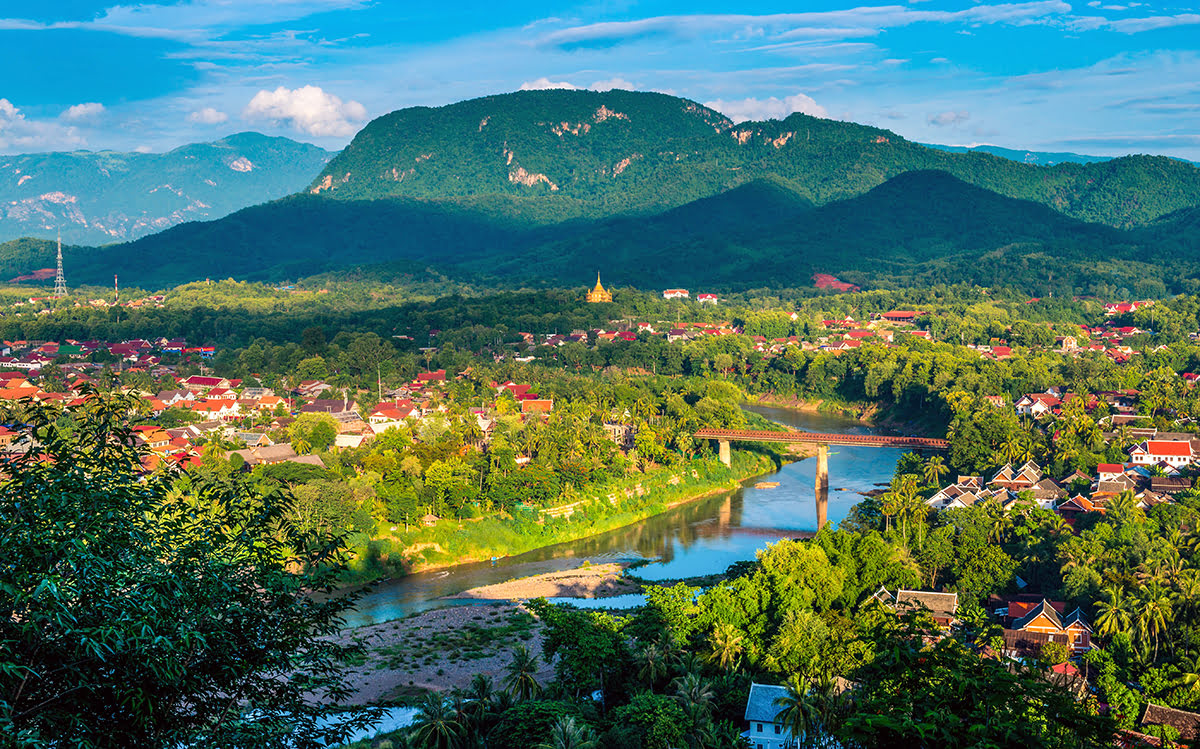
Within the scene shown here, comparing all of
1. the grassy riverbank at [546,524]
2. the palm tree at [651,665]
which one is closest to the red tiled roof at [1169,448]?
the grassy riverbank at [546,524]

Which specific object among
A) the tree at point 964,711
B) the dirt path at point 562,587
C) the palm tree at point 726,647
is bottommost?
the dirt path at point 562,587

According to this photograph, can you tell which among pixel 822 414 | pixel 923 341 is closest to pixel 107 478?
pixel 822 414

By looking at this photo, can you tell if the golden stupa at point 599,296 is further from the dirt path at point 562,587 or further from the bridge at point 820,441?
the dirt path at point 562,587

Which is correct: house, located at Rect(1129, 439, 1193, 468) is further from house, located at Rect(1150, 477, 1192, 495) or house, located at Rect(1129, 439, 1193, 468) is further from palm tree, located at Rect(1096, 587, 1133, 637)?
palm tree, located at Rect(1096, 587, 1133, 637)

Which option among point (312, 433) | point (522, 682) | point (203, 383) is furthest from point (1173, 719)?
point (203, 383)

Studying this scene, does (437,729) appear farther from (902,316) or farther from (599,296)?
(902,316)
